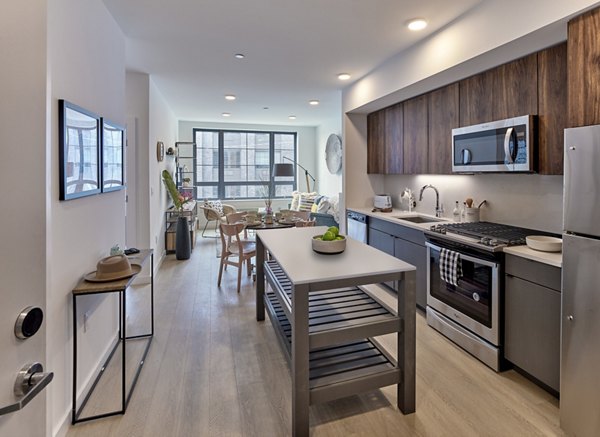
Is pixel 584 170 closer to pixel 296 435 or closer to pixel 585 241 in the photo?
pixel 585 241

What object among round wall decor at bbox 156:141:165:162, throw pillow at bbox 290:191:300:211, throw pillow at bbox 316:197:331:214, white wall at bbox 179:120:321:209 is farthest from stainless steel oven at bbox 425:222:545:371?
white wall at bbox 179:120:321:209

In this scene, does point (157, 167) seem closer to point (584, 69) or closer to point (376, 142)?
point (376, 142)

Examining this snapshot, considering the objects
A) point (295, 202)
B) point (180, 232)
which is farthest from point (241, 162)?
point (180, 232)

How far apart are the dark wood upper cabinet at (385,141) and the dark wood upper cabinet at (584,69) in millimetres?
2382

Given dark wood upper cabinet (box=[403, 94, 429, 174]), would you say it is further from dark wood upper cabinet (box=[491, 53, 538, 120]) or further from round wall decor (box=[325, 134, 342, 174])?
round wall decor (box=[325, 134, 342, 174])

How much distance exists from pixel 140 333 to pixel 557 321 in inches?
123

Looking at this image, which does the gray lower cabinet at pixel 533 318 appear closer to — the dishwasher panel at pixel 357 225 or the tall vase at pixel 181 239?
the dishwasher panel at pixel 357 225

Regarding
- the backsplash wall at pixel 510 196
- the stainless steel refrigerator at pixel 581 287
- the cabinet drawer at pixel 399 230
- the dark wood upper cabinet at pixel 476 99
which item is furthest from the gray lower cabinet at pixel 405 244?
the stainless steel refrigerator at pixel 581 287

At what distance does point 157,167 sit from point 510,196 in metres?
4.67

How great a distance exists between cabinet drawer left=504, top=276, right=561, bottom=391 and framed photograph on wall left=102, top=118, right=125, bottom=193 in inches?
116

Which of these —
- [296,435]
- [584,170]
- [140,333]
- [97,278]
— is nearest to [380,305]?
[296,435]

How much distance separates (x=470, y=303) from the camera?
2.69 meters

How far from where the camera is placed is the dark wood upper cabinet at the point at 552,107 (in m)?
2.31

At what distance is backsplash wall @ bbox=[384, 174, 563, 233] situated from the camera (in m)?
2.72
